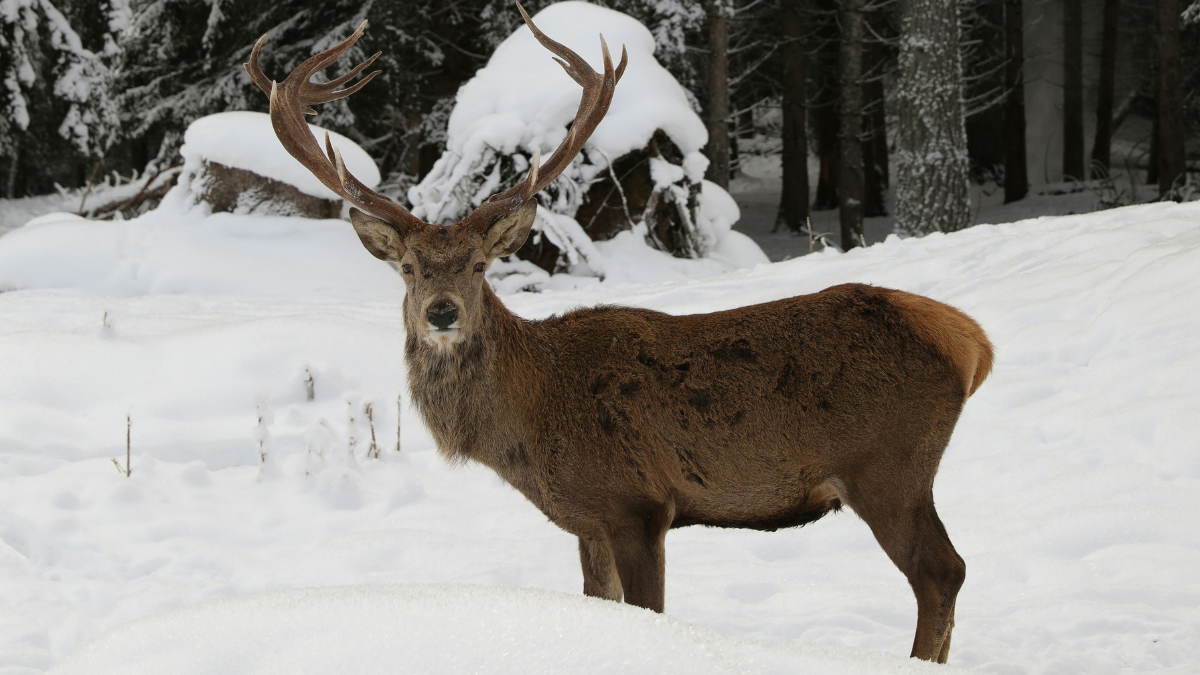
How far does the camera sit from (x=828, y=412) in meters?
3.66

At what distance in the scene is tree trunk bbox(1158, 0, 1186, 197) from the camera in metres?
17.7

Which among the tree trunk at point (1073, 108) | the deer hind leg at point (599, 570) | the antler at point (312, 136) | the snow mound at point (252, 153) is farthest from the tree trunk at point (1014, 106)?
the deer hind leg at point (599, 570)

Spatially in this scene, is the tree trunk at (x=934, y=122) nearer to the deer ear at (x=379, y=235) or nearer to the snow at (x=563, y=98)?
the snow at (x=563, y=98)

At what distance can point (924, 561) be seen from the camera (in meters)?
3.59

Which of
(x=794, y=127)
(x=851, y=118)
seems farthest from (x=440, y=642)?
(x=794, y=127)

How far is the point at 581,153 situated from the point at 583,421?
7892mm

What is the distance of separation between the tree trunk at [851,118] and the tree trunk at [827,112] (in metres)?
4.95

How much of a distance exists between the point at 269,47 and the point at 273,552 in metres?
14.2

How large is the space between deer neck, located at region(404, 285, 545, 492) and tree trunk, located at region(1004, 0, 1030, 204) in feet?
63.7

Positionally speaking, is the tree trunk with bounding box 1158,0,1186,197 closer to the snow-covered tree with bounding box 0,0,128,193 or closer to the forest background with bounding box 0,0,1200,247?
the forest background with bounding box 0,0,1200,247

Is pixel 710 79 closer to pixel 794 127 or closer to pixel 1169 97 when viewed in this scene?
pixel 794 127

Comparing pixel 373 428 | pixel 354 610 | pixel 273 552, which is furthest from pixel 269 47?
pixel 354 610

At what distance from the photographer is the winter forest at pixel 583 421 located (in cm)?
359

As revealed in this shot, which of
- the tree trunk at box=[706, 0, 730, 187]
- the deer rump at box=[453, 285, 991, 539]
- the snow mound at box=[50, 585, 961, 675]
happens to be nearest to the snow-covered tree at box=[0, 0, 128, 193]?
the tree trunk at box=[706, 0, 730, 187]
